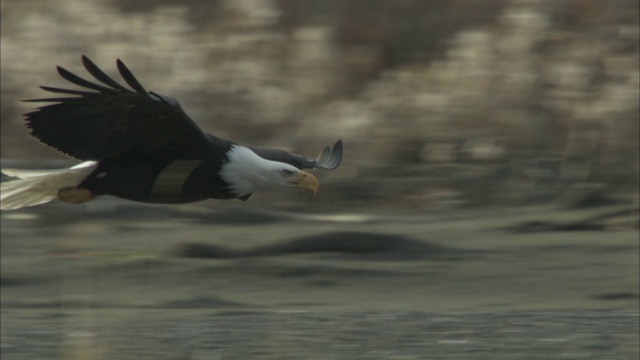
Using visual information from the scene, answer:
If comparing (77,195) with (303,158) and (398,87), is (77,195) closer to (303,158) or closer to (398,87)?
(303,158)

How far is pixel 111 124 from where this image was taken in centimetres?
568

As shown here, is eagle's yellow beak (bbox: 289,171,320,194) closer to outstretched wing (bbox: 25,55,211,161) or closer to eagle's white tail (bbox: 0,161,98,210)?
outstretched wing (bbox: 25,55,211,161)

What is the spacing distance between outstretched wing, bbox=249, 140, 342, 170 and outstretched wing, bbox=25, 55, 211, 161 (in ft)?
1.75

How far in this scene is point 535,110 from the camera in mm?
9633

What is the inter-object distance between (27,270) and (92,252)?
32cm

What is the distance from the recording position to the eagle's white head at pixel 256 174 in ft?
19.7

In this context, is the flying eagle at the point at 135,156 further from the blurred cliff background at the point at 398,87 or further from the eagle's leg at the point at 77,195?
the blurred cliff background at the point at 398,87

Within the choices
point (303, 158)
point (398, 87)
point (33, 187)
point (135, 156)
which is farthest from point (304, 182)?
point (398, 87)

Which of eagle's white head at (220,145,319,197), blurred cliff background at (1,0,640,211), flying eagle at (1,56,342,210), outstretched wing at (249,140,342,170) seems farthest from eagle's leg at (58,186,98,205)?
blurred cliff background at (1,0,640,211)

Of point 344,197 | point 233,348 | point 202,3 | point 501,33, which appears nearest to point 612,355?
point 233,348

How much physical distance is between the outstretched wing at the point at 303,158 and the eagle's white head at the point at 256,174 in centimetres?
11

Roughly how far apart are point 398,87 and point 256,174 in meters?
4.01

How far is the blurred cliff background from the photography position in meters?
9.41

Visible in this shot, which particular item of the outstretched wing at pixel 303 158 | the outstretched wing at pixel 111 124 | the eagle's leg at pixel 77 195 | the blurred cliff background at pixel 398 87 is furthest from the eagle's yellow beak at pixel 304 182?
the blurred cliff background at pixel 398 87
